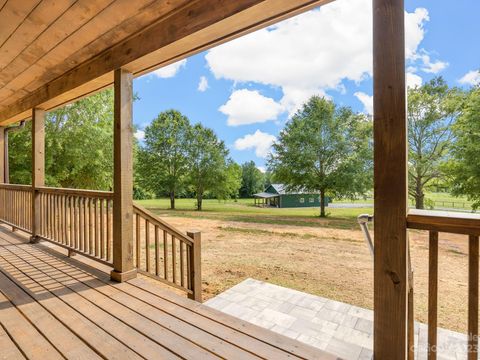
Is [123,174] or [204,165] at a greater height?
[204,165]

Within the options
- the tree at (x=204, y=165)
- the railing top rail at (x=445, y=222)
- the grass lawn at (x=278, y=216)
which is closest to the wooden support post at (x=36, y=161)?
the railing top rail at (x=445, y=222)

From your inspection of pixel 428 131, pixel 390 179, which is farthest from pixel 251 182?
pixel 390 179

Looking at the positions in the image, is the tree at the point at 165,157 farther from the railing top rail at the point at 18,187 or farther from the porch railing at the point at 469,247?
the porch railing at the point at 469,247

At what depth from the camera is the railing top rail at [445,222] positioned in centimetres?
110

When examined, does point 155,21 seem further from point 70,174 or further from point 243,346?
point 70,174

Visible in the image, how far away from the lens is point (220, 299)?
3.80 metres

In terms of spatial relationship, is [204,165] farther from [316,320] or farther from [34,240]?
[316,320]

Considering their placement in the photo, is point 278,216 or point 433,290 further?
point 278,216

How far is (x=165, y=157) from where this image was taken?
63.1ft

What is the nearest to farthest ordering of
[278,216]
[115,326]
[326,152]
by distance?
[115,326], [326,152], [278,216]

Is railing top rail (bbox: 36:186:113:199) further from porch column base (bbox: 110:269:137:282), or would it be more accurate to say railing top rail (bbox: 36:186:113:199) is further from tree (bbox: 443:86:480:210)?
tree (bbox: 443:86:480:210)

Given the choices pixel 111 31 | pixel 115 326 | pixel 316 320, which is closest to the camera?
pixel 115 326

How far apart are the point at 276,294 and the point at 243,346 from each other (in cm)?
257

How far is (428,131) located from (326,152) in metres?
4.74
